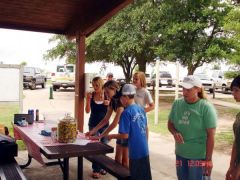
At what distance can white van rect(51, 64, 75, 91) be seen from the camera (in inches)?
1040

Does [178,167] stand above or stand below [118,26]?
below

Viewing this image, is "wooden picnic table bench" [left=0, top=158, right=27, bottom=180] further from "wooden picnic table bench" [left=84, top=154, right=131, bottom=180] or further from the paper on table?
"wooden picnic table bench" [left=84, top=154, right=131, bottom=180]

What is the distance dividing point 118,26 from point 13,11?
12.1 m

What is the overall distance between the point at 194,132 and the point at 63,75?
2370 cm

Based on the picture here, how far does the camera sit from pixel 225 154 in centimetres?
751

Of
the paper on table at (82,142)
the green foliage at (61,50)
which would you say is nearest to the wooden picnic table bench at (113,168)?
the paper on table at (82,142)

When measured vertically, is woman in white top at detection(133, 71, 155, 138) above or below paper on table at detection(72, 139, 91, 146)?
above

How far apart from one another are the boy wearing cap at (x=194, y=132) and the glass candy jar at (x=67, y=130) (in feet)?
4.16

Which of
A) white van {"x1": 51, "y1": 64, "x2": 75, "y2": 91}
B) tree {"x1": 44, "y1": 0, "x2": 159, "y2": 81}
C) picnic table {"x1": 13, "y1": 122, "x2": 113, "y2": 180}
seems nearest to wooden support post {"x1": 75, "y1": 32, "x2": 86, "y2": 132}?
picnic table {"x1": 13, "y1": 122, "x2": 113, "y2": 180}

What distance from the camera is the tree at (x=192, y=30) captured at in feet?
52.2

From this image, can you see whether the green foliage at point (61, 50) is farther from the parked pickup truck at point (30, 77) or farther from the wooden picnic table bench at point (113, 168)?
the wooden picnic table bench at point (113, 168)

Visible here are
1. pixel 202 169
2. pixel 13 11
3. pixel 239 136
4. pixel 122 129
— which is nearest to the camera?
pixel 239 136

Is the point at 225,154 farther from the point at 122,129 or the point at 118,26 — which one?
the point at 118,26

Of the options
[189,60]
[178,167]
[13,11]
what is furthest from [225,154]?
[189,60]
